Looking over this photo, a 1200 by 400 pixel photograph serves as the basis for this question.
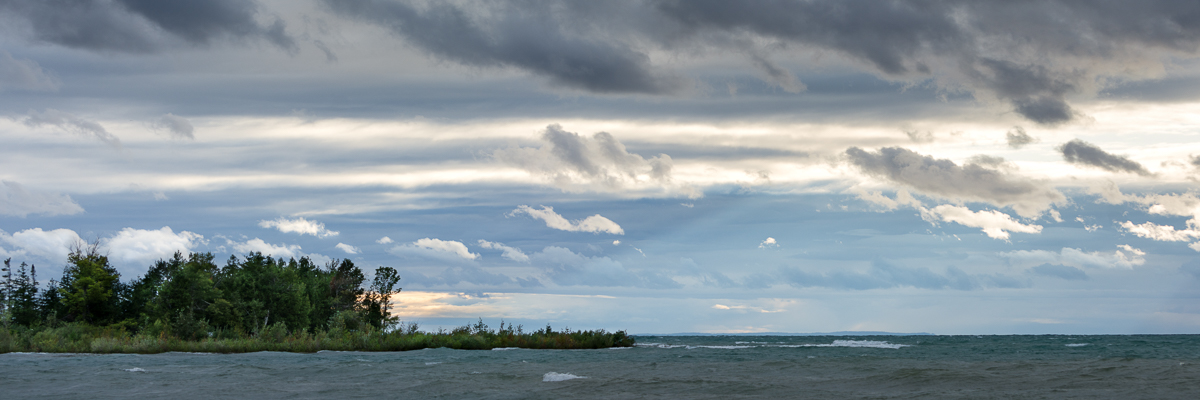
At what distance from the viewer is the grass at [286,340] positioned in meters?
57.3

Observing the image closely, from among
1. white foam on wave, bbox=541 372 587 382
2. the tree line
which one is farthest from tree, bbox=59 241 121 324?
white foam on wave, bbox=541 372 587 382

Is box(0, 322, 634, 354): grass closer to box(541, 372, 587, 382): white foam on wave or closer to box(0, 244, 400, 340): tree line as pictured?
box(0, 244, 400, 340): tree line

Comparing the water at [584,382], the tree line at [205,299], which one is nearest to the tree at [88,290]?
the tree line at [205,299]

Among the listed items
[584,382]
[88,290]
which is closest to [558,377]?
[584,382]

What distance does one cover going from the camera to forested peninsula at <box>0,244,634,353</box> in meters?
60.9

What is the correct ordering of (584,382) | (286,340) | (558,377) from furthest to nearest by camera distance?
(286,340) < (558,377) < (584,382)

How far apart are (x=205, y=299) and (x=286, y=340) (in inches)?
429

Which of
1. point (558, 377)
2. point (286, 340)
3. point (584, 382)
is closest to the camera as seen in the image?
point (584, 382)

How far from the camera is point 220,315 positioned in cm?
6781

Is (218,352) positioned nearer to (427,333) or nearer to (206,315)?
(206,315)

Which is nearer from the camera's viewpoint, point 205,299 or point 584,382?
point 584,382

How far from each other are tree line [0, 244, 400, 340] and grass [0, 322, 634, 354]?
1.77 meters

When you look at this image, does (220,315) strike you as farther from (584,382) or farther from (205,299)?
(584,382)

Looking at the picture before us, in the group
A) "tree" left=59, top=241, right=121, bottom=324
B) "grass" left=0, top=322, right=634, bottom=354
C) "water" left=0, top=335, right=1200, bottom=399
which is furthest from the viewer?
"tree" left=59, top=241, right=121, bottom=324
